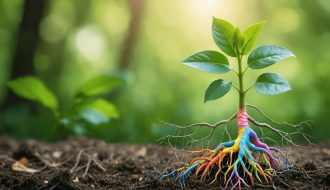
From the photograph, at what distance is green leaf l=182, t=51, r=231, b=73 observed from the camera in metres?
1.89

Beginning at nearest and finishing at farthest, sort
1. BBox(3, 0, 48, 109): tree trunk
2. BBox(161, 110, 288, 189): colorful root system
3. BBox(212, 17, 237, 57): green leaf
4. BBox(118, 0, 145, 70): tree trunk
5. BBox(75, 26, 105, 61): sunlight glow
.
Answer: BBox(161, 110, 288, 189): colorful root system, BBox(212, 17, 237, 57): green leaf, BBox(3, 0, 48, 109): tree trunk, BBox(118, 0, 145, 70): tree trunk, BBox(75, 26, 105, 61): sunlight glow

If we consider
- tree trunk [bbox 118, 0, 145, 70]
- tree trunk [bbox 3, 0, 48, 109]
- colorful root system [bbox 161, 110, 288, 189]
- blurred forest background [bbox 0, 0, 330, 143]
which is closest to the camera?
colorful root system [bbox 161, 110, 288, 189]

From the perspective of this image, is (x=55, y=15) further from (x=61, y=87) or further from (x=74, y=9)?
(x=61, y=87)

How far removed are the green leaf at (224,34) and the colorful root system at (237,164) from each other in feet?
0.89

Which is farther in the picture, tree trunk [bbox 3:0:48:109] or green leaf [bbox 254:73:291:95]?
tree trunk [bbox 3:0:48:109]

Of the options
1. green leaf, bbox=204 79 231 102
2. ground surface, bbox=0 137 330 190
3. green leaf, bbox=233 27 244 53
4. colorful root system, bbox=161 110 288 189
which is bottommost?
ground surface, bbox=0 137 330 190

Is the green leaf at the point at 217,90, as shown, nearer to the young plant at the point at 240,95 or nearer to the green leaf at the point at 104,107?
the young plant at the point at 240,95

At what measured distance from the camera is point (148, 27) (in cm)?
1095

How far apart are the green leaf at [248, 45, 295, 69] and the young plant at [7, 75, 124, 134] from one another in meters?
1.91

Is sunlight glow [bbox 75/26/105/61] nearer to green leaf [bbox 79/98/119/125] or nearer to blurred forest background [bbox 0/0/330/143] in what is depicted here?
blurred forest background [bbox 0/0/330/143]

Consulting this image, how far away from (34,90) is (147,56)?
7.48 meters

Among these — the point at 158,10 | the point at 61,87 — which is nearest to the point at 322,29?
the point at 158,10

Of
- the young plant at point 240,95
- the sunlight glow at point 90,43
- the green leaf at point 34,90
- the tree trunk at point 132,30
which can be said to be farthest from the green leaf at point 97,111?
the sunlight glow at point 90,43

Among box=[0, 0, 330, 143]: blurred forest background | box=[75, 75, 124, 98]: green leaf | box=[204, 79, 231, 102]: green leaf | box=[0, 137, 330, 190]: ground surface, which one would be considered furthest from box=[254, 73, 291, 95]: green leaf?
box=[0, 0, 330, 143]: blurred forest background
